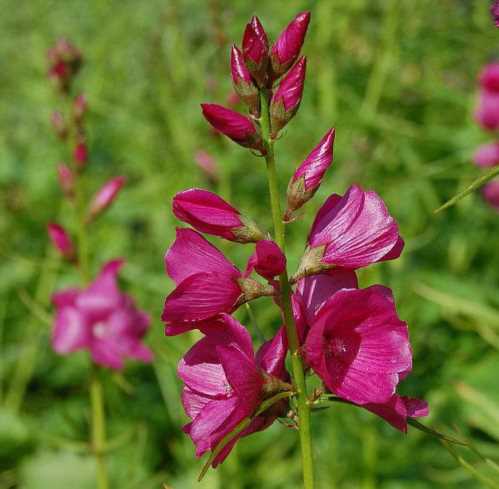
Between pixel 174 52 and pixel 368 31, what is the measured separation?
29.2 inches

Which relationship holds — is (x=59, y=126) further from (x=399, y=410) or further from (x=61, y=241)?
(x=399, y=410)

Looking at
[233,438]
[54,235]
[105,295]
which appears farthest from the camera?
[105,295]

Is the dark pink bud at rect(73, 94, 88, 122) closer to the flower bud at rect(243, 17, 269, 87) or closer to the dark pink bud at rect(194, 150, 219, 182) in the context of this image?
the dark pink bud at rect(194, 150, 219, 182)

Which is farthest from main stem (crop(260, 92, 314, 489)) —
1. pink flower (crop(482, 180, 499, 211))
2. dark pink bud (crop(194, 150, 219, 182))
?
pink flower (crop(482, 180, 499, 211))

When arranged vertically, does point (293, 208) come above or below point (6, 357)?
above

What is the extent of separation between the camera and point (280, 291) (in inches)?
27.8

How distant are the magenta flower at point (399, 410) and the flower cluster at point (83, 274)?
120 centimetres

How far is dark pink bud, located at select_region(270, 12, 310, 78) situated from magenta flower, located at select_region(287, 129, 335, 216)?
0.24ft

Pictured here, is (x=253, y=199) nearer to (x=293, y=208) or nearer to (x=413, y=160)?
(x=413, y=160)

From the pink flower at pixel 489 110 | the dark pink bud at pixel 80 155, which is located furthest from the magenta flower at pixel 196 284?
the pink flower at pixel 489 110

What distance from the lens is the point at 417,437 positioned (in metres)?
2.07

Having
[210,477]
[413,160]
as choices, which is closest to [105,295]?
[210,477]

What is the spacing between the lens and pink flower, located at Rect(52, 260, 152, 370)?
6.22 ft

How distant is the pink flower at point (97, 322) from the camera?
6.22ft
